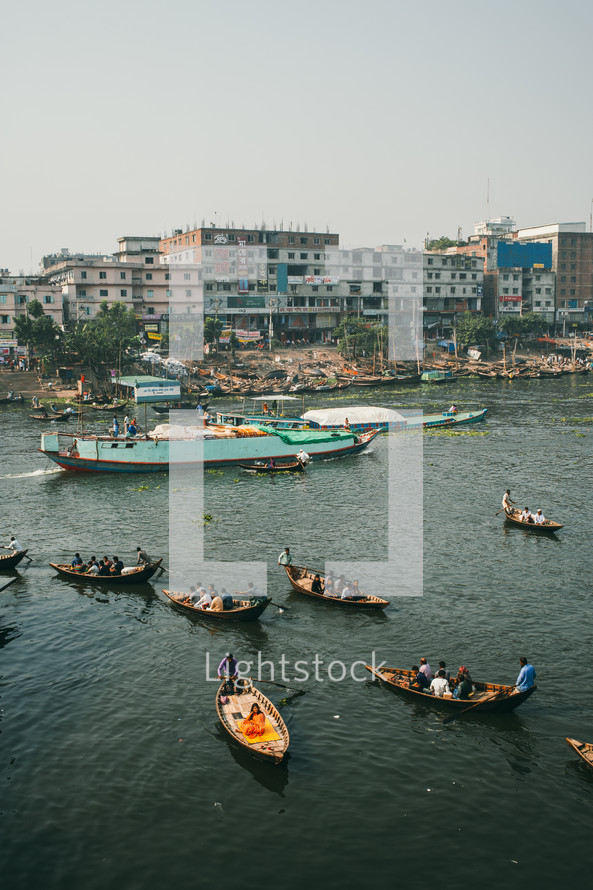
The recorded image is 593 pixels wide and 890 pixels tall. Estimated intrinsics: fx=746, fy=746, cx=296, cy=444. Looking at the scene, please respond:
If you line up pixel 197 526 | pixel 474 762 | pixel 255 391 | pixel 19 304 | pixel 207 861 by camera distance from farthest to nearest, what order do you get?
1. pixel 19 304
2. pixel 255 391
3. pixel 197 526
4. pixel 474 762
5. pixel 207 861

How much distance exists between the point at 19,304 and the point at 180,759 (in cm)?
10433

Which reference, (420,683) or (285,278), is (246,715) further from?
(285,278)

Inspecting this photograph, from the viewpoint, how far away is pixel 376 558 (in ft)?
128

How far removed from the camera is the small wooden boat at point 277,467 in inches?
2383

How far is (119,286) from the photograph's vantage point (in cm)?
12338

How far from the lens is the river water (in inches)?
715

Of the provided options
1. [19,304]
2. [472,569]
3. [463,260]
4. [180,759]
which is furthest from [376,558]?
[463,260]

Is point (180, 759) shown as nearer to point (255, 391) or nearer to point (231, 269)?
point (255, 391)

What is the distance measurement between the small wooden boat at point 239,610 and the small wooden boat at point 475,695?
21.7 ft

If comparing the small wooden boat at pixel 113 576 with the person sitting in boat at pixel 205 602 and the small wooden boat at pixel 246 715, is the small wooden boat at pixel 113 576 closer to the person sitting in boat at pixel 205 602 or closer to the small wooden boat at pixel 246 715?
the person sitting in boat at pixel 205 602

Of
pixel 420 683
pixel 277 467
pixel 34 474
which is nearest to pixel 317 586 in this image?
pixel 420 683

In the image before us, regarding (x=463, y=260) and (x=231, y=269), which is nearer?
(x=231, y=269)

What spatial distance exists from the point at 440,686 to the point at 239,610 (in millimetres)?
9381

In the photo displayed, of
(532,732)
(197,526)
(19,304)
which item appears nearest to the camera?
(532,732)
